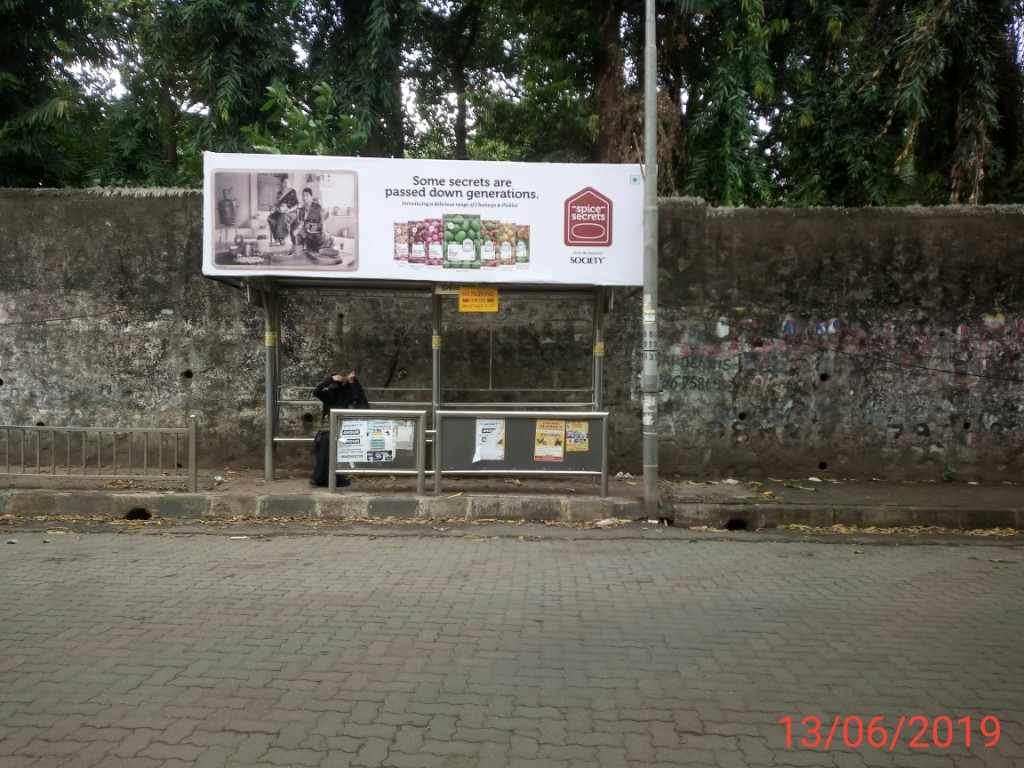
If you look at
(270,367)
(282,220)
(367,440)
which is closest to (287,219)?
(282,220)

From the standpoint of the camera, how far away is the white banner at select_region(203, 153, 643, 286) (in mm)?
8922

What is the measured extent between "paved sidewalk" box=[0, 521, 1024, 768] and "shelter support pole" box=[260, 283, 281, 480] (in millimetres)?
2325

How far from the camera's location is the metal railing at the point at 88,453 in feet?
27.1

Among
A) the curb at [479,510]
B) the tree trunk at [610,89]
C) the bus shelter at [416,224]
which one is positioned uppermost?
the tree trunk at [610,89]

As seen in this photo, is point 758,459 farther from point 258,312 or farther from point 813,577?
point 258,312

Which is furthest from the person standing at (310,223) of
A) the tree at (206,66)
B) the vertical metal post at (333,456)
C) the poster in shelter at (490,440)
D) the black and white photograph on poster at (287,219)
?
the tree at (206,66)

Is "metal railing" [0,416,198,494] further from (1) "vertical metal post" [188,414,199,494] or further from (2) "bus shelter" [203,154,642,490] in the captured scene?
(2) "bus shelter" [203,154,642,490]

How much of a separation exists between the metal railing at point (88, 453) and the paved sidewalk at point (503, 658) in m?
1.37

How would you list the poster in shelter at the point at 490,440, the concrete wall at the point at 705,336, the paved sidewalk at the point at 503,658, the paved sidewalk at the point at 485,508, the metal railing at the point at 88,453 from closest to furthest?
the paved sidewalk at the point at 503,658 < the metal railing at the point at 88,453 < the paved sidewalk at the point at 485,508 < the poster in shelter at the point at 490,440 < the concrete wall at the point at 705,336

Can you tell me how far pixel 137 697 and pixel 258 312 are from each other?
715 centimetres

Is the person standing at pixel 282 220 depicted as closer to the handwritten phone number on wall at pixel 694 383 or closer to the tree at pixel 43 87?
the handwritten phone number on wall at pixel 694 383

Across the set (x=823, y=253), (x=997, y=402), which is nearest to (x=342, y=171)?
(x=823, y=253)

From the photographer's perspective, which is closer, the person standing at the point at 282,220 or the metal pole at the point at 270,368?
the person standing at the point at 282,220

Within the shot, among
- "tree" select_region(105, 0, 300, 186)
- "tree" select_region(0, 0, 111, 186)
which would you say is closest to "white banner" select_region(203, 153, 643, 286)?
"tree" select_region(105, 0, 300, 186)
